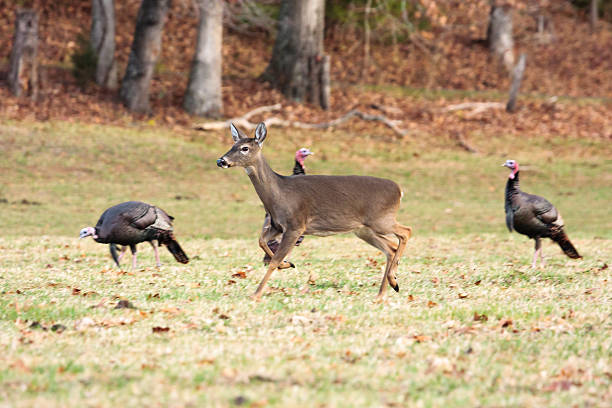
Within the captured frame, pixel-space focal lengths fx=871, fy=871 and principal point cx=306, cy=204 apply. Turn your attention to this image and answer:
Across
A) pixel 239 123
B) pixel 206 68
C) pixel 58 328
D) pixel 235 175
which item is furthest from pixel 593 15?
pixel 58 328

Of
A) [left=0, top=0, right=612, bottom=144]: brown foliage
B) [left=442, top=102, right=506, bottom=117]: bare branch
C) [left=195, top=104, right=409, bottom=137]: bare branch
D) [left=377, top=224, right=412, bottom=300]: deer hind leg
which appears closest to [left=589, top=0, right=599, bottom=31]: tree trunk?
[left=0, top=0, right=612, bottom=144]: brown foliage

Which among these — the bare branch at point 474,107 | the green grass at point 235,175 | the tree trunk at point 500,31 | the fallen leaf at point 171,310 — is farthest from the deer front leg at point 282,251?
the tree trunk at point 500,31

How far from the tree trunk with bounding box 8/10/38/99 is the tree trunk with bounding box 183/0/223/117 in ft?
18.0

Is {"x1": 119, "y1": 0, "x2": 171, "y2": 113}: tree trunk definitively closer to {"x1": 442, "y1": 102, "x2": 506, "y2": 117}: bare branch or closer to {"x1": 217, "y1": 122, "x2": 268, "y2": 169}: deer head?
{"x1": 442, "y1": 102, "x2": 506, "y2": 117}: bare branch

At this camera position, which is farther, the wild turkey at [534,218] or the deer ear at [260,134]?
the wild turkey at [534,218]

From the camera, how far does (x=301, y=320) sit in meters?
8.29

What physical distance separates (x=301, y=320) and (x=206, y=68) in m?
24.6

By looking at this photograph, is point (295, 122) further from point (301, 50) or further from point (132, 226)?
point (132, 226)

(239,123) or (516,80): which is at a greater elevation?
(516,80)

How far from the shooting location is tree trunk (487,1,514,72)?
42969 millimetres

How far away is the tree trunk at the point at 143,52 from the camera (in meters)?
30.6

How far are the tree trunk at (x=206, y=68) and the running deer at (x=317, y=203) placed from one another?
22433 millimetres

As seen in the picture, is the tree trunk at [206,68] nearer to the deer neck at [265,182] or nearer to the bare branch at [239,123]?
the bare branch at [239,123]

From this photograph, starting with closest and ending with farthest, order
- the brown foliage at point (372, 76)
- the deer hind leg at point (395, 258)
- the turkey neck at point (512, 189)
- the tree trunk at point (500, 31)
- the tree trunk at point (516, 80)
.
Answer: the deer hind leg at point (395, 258) < the turkey neck at point (512, 189) < the brown foliage at point (372, 76) < the tree trunk at point (516, 80) < the tree trunk at point (500, 31)
